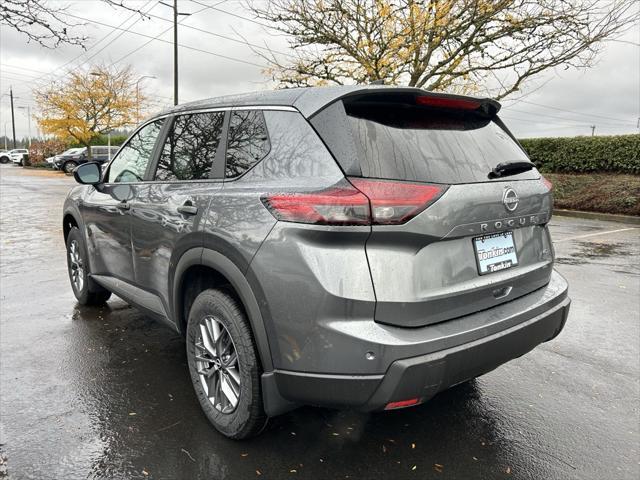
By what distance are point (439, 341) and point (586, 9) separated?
1466 cm

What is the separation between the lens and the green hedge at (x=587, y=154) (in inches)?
657

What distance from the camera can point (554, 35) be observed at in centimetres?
1368

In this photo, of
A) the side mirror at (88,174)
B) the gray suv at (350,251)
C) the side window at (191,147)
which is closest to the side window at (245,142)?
the gray suv at (350,251)

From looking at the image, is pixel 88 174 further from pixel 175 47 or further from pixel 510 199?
pixel 175 47

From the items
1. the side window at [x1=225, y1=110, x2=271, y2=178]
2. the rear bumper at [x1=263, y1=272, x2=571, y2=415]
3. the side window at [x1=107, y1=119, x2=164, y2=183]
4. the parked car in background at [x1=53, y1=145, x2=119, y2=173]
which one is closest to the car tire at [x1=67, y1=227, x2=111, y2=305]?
the side window at [x1=107, y1=119, x2=164, y2=183]

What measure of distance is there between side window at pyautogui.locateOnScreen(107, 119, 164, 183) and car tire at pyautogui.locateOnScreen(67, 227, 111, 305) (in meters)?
0.92

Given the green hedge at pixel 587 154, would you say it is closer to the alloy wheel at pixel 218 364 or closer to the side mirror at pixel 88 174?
the side mirror at pixel 88 174

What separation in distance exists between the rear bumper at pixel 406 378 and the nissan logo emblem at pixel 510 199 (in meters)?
0.51

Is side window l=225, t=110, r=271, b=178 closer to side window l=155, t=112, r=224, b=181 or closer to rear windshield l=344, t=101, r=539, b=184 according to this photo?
side window l=155, t=112, r=224, b=181

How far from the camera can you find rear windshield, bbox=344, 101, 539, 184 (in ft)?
6.95

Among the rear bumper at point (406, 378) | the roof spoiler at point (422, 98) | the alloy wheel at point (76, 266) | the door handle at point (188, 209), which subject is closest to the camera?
the rear bumper at point (406, 378)

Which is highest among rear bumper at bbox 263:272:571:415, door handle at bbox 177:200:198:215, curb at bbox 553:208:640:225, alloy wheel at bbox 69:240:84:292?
door handle at bbox 177:200:198:215

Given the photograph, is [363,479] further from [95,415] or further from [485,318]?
[95,415]

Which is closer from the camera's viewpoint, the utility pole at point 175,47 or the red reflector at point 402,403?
the red reflector at point 402,403
